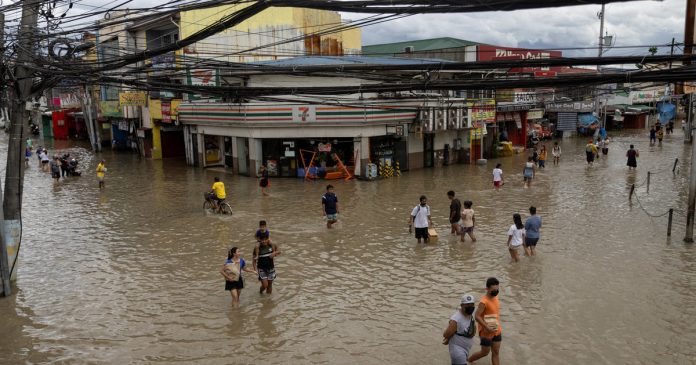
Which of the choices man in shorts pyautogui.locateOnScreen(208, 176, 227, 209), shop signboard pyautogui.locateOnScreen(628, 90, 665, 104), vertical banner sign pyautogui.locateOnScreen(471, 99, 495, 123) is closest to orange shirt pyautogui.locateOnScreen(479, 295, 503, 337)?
man in shorts pyautogui.locateOnScreen(208, 176, 227, 209)

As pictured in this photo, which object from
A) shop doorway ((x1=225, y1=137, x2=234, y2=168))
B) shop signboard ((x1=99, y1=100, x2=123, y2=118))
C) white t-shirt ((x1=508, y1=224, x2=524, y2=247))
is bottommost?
white t-shirt ((x1=508, y1=224, x2=524, y2=247))

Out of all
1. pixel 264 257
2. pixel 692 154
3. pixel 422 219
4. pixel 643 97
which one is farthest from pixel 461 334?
pixel 643 97

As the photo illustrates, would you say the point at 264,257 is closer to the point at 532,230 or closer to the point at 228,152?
the point at 532,230

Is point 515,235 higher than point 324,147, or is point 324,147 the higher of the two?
point 324,147

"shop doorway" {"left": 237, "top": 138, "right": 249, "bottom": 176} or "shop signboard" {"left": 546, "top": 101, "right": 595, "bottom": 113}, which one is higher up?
"shop signboard" {"left": 546, "top": 101, "right": 595, "bottom": 113}

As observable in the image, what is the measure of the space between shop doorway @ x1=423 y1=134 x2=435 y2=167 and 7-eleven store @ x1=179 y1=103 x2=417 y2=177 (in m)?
1.88

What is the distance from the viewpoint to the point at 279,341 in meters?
9.22

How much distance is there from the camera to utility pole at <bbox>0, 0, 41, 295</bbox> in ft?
38.5

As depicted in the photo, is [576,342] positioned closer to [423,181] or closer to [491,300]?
[491,300]

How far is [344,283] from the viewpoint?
1217cm

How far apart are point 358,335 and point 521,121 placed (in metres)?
35.9

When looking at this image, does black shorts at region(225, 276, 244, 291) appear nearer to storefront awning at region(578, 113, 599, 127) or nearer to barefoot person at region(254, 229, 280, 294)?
barefoot person at region(254, 229, 280, 294)

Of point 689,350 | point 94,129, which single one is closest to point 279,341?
point 689,350

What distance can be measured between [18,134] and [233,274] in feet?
21.0
